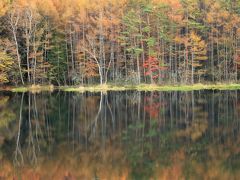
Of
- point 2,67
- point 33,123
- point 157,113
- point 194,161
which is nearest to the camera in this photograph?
point 194,161

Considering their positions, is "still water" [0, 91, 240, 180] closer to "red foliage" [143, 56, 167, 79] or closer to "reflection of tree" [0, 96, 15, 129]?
"reflection of tree" [0, 96, 15, 129]

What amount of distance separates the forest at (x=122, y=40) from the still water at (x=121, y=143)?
2723 centimetres

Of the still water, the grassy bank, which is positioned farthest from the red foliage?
the still water

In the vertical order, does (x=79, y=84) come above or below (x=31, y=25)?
below

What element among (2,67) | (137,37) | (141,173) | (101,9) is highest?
(101,9)

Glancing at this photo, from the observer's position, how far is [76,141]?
786 inches

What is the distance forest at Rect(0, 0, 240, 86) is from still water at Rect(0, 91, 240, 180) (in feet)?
89.3

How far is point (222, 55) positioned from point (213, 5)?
736 cm

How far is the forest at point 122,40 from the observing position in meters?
58.3

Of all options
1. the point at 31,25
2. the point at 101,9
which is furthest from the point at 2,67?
the point at 101,9

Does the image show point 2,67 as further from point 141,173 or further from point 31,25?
point 141,173

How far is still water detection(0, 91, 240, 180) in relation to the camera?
14.7 m

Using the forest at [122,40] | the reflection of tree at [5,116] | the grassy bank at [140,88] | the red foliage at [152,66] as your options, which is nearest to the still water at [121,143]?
the reflection of tree at [5,116]

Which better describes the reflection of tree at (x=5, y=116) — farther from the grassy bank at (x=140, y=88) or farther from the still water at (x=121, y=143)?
the grassy bank at (x=140, y=88)
